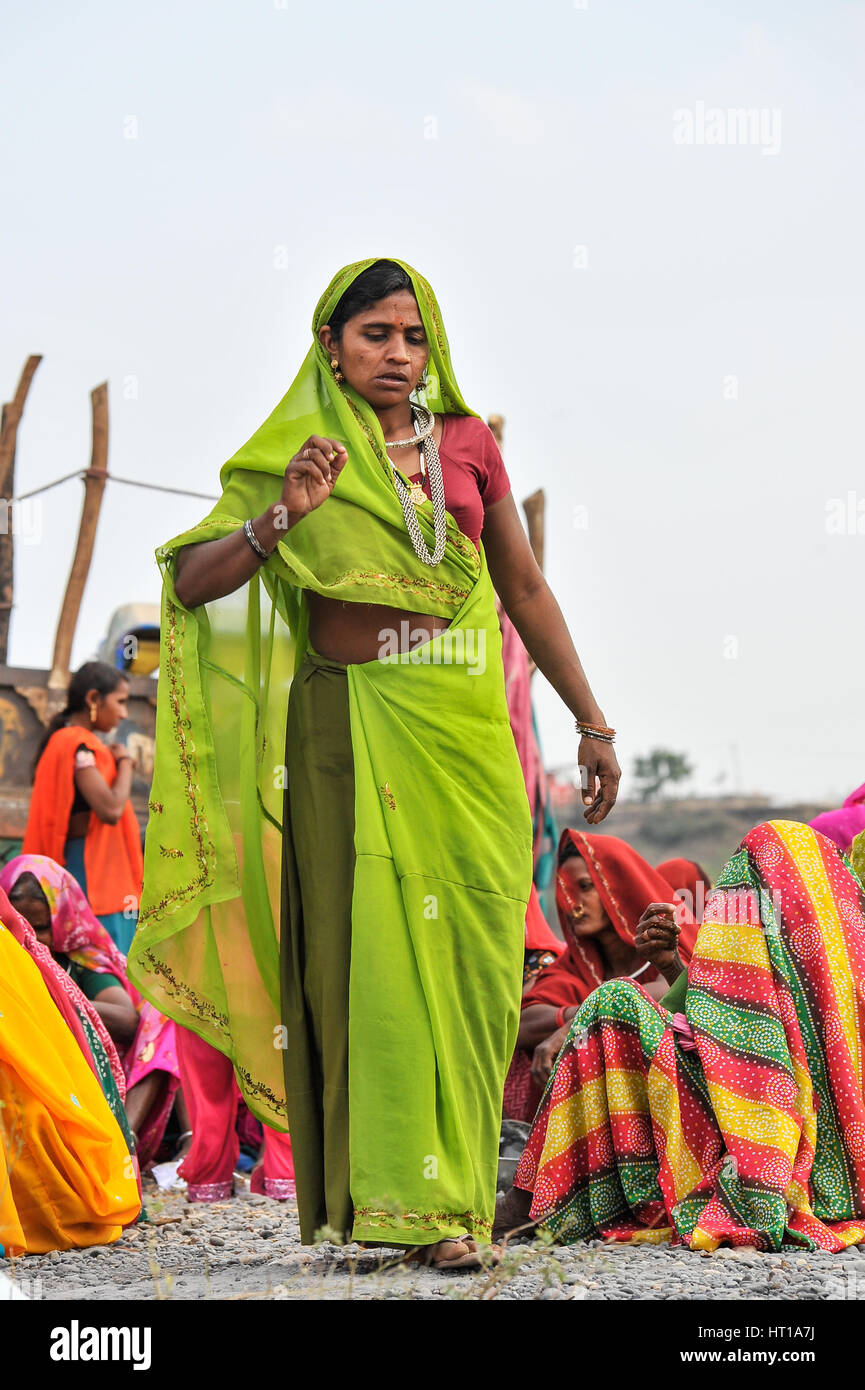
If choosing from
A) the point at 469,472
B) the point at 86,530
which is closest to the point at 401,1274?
the point at 469,472

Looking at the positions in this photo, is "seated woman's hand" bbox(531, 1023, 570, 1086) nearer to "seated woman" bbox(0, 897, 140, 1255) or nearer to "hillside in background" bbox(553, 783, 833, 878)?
"seated woman" bbox(0, 897, 140, 1255)

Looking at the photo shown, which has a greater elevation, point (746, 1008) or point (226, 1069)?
point (746, 1008)

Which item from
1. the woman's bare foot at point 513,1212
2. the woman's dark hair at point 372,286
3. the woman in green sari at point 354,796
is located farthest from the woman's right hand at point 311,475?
the woman's bare foot at point 513,1212

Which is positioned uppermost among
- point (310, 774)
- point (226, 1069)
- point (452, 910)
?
point (310, 774)

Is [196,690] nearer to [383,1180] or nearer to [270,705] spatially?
[270,705]

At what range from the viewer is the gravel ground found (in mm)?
3213

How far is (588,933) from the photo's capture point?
5926 millimetres

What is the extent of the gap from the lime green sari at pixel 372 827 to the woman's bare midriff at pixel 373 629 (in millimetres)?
42

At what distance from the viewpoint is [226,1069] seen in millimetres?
5863

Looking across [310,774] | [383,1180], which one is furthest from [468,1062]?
[310,774]

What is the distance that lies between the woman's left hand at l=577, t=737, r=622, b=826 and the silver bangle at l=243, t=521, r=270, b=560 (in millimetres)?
1048

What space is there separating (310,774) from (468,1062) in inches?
30.6

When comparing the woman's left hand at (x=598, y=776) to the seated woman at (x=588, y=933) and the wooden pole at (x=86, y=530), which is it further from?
the wooden pole at (x=86, y=530)

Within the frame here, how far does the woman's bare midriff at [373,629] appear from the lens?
Answer: 391cm
